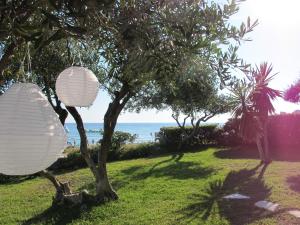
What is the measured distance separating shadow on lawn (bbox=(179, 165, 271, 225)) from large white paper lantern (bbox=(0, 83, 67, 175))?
6.40 m

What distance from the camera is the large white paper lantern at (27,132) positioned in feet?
10.3

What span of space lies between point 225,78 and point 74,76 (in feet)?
5.60

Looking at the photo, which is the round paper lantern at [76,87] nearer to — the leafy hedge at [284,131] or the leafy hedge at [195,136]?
the leafy hedge at [284,131]

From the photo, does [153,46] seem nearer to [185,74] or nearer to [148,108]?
[185,74]

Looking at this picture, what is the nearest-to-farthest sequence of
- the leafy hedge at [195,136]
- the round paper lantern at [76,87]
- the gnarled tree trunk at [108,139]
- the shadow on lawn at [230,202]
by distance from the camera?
the round paper lantern at [76,87], the shadow on lawn at [230,202], the gnarled tree trunk at [108,139], the leafy hedge at [195,136]

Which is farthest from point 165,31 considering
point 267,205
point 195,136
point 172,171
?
point 195,136

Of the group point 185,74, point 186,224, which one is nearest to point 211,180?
point 186,224

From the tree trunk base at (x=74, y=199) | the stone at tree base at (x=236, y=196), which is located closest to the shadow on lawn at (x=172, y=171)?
the stone at tree base at (x=236, y=196)

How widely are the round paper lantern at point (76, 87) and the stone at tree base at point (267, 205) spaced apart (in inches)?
245

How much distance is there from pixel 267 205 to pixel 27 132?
7991mm

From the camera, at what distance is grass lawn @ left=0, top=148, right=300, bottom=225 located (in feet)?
31.5

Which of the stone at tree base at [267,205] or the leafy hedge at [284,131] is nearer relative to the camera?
the stone at tree base at [267,205]

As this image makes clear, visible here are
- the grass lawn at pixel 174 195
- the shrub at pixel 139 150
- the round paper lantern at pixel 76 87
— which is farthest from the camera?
the shrub at pixel 139 150

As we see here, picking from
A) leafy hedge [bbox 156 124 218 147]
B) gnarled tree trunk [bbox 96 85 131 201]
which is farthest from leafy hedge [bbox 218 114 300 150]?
gnarled tree trunk [bbox 96 85 131 201]
